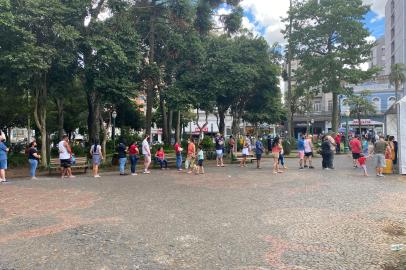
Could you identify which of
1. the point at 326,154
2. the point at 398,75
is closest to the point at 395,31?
the point at 398,75

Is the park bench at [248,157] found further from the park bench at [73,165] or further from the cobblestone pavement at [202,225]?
the cobblestone pavement at [202,225]

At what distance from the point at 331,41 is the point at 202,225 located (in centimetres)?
2792

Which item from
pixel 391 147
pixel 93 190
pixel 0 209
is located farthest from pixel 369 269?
pixel 391 147

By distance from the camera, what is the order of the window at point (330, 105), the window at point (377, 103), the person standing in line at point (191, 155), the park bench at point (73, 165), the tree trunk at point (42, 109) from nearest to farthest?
the park bench at point (73, 165)
the person standing in line at point (191, 155)
the tree trunk at point (42, 109)
the window at point (377, 103)
the window at point (330, 105)

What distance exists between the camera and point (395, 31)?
64.9 metres

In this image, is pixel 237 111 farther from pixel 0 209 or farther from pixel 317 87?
pixel 0 209

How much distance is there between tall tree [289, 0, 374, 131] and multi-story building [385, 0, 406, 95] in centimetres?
3205

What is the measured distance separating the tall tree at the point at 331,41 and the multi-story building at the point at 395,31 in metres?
32.0

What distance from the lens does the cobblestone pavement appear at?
18.8 ft

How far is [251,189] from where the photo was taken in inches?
477

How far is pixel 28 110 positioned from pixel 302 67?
69.9ft

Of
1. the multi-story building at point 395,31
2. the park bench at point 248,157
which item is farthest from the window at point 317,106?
the park bench at point 248,157

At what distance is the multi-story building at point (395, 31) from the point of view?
58.3 metres

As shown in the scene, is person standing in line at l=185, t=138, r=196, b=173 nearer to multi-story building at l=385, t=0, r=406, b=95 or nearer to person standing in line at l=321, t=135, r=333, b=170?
person standing in line at l=321, t=135, r=333, b=170
